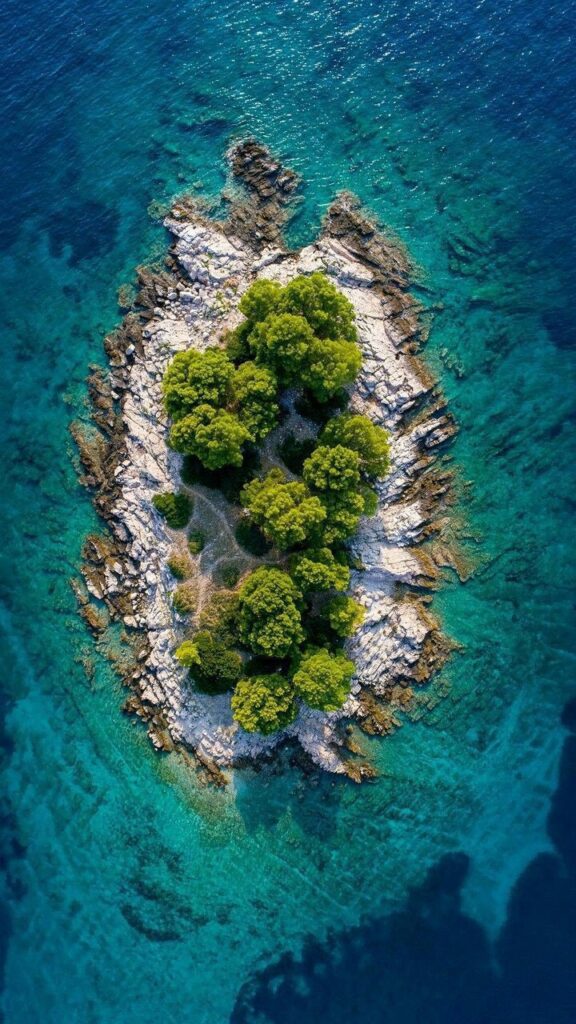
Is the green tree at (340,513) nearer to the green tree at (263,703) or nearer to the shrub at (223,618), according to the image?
the shrub at (223,618)

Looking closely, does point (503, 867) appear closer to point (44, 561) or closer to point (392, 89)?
point (44, 561)

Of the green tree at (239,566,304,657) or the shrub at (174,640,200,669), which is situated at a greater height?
the green tree at (239,566,304,657)

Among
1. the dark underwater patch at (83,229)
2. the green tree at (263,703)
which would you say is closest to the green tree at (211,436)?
the green tree at (263,703)

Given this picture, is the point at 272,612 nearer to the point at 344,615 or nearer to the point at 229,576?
the point at 344,615

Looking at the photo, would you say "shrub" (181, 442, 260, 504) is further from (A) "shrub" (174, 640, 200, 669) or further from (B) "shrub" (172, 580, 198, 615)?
(A) "shrub" (174, 640, 200, 669)

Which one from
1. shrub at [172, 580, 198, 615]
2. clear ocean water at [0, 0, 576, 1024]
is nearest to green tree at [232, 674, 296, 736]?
clear ocean water at [0, 0, 576, 1024]

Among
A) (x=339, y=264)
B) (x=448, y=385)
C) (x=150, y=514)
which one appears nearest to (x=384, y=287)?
(x=339, y=264)
